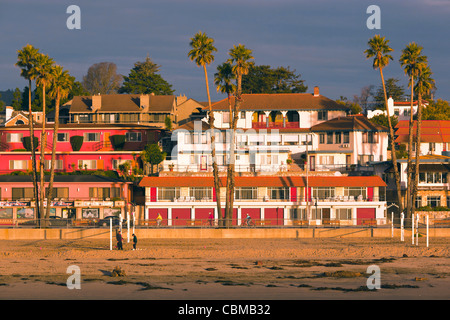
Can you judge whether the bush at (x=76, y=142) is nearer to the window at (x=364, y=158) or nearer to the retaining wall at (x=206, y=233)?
the retaining wall at (x=206, y=233)

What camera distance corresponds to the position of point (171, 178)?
81.5 meters

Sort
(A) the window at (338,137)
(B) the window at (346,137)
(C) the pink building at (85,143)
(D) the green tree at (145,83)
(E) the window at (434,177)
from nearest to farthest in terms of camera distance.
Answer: (E) the window at (434,177)
(B) the window at (346,137)
(A) the window at (338,137)
(C) the pink building at (85,143)
(D) the green tree at (145,83)

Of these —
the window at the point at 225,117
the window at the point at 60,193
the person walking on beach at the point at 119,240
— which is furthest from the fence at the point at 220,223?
the window at the point at 225,117

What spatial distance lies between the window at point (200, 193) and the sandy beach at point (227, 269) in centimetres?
1675

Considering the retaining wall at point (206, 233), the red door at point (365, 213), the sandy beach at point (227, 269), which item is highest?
the red door at point (365, 213)

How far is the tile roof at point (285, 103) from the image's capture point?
104688mm

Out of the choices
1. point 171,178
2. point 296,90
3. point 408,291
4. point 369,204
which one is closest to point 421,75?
point 369,204

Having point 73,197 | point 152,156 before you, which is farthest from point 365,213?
point 73,197

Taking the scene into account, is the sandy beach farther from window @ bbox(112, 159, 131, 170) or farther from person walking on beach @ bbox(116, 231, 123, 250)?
window @ bbox(112, 159, 131, 170)

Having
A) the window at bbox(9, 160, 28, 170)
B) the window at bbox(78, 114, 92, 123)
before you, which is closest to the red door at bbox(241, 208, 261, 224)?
the window at bbox(9, 160, 28, 170)

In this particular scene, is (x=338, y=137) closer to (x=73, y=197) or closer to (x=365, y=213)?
(x=365, y=213)

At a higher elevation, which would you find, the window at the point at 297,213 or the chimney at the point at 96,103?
the chimney at the point at 96,103

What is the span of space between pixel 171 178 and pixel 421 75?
2830 centimetres

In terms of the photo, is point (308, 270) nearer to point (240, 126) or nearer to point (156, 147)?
point (156, 147)
